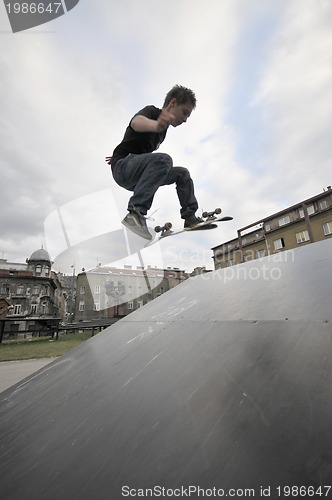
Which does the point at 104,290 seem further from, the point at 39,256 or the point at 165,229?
the point at 165,229

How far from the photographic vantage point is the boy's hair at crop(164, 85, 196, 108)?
2406 millimetres

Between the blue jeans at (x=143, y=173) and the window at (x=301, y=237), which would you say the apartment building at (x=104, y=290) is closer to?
the window at (x=301, y=237)

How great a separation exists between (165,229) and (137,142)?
4.53 feet

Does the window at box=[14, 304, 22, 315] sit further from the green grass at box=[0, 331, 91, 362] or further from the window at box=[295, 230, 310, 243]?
the window at box=[295, 230, 310, 243]

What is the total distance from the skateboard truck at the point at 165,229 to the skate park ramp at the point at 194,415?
98.7 inches

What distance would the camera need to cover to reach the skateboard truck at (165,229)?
12.1 feet

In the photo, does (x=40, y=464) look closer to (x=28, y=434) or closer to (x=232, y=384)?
(x=28, y=434)

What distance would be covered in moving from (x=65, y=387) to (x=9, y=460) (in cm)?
38

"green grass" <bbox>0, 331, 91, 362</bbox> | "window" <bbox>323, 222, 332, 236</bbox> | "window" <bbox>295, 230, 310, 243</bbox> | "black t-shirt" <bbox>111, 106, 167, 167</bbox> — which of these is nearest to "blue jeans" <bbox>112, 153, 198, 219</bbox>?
"black t-shirt" <bbox>111, 106, 167, 167</bbox>

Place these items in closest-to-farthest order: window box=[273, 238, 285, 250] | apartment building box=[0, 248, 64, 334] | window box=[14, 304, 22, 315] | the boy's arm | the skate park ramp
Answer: the skate park ramp, the boy's arm, window box=[273, 238, 285, 250], apartment building box=[0, 248, 64, 334], window box=[14, 304, 22, 315]

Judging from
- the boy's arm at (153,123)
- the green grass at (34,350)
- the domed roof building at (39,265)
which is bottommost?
the green grass at (34,350)

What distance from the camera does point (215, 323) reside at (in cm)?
118

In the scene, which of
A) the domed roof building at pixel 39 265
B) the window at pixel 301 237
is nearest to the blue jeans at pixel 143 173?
the window at pixel 301 237

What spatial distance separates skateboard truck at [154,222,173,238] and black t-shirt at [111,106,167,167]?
3.94 ft
